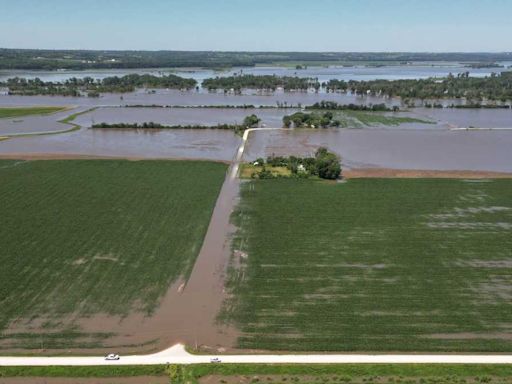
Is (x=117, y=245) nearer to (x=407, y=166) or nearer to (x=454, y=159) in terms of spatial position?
(x=407, y=166)

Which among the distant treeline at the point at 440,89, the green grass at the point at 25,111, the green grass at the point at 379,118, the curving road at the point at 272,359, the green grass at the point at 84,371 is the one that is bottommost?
the green grass at the point at 84,371

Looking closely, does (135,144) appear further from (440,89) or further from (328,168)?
(440,89)

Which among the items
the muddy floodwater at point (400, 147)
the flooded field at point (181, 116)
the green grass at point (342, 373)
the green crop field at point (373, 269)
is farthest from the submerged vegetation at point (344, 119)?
the green grass at point (342, 373)

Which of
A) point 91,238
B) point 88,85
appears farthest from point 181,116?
point 88,85

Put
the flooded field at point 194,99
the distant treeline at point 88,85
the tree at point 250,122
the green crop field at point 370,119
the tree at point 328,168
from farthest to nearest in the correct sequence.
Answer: the distant treeline at point 88,85 → the flooded field at point 194,99 → the green crop field at point 370,119 → the tree at point 250,122 → the tree at point 328,168

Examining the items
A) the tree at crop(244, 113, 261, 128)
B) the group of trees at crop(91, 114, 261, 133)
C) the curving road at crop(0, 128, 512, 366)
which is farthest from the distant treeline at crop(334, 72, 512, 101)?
the curving road at crop(0, 128, 512, 366)

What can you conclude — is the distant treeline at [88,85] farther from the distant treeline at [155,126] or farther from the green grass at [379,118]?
the green grass at [379,118]
